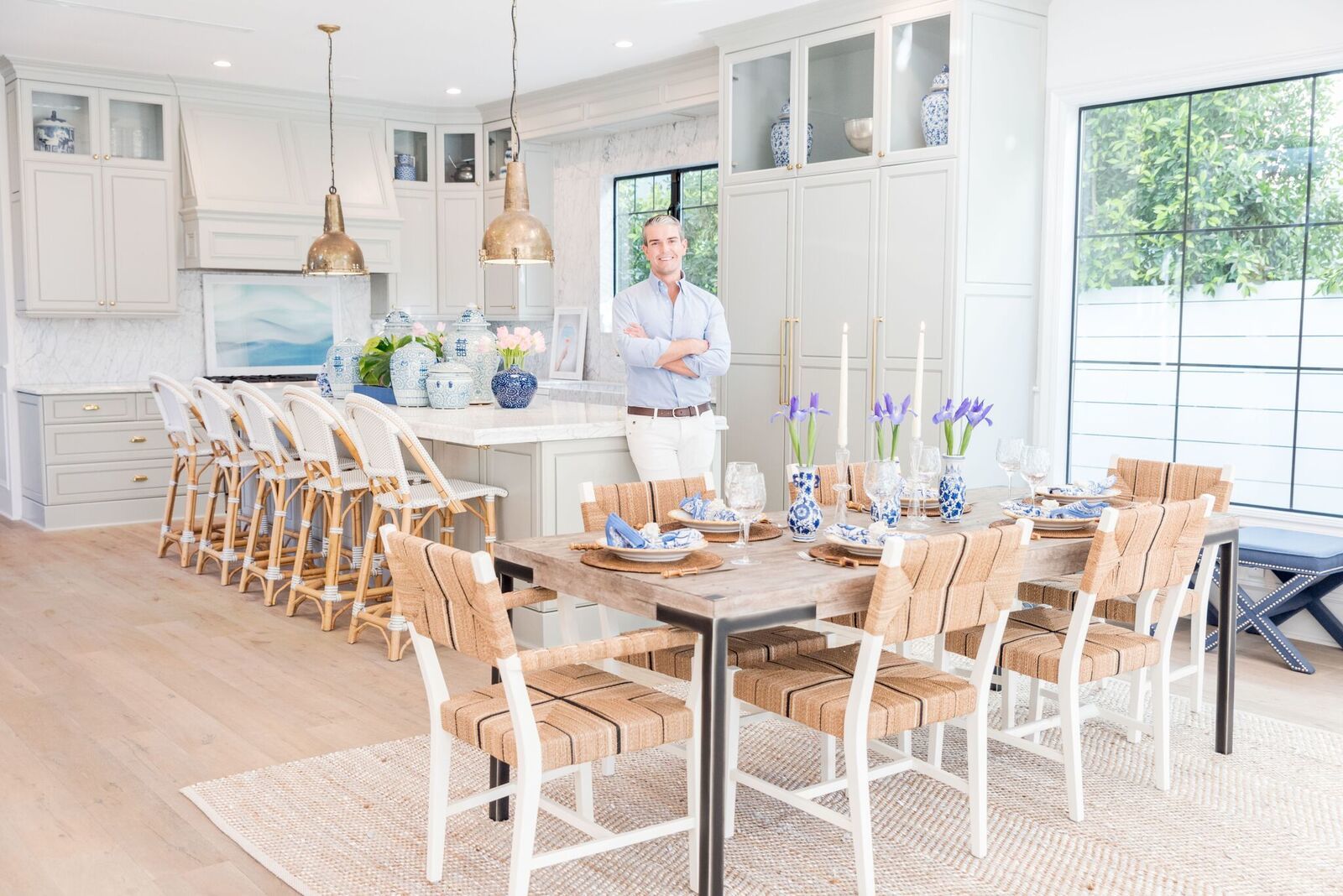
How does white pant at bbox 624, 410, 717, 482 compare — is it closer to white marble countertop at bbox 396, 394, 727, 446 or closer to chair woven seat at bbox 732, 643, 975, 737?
white marble countertop at bbox 396, 394, 727, 446

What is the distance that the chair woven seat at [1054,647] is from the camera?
117 inches

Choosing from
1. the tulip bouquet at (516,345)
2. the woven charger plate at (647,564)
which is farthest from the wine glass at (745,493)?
the tulip bouquet at (516,345)

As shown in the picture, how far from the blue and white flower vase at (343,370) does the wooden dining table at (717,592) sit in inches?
120

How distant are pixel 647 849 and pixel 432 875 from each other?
0.51 metres

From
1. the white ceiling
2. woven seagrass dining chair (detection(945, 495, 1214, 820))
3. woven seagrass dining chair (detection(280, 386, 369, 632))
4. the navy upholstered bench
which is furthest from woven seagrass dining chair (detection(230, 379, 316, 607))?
the navy upholstered bench

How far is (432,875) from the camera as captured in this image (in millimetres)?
2588

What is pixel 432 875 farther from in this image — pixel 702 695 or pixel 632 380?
pixel 632 380

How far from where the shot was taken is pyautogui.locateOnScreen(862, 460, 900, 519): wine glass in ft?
9.52

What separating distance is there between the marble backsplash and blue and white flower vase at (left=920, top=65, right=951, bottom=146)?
4913 mm

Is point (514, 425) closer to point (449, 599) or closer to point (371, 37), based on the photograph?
point (449, 599)

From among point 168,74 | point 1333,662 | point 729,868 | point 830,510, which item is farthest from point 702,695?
point 168,74

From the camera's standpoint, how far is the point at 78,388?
7004mm

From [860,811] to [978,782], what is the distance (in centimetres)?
41

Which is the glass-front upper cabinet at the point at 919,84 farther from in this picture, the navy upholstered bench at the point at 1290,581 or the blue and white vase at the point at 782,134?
the navy upholstered bench at the point at 1290,581
